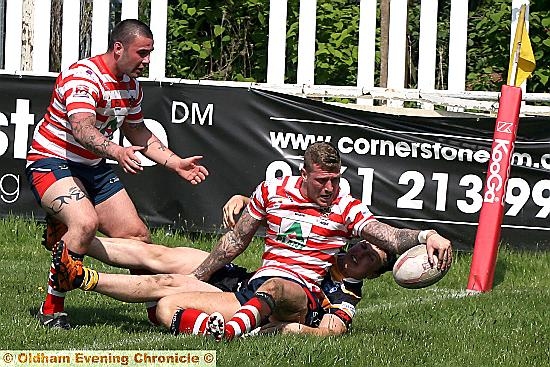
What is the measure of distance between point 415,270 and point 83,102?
2266mm

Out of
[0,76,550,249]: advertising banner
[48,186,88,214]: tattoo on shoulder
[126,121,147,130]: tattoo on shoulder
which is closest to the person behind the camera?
[48,186,88,214]: tattoo on shoulder

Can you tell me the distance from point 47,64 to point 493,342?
678 cm

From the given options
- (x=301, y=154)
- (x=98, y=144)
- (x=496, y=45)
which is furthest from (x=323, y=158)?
(x=496, y=45)

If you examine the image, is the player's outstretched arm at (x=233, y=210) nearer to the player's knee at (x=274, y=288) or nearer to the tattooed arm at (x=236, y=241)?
the tattooed arm at (x=236, y=241)

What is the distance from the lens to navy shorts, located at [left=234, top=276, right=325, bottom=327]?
7.05 m

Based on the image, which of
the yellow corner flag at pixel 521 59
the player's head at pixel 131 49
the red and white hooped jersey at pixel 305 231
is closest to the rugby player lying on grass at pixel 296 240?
the red and white hooped jersey at pixel 305 231

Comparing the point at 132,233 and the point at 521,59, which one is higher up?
the point at 521,59

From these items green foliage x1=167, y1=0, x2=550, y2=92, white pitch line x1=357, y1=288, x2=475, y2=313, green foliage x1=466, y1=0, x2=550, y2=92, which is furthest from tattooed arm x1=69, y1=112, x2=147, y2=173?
green foliage x1=466, y1=0, x2=550, y2=92

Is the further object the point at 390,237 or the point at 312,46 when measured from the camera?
the point at 312,46

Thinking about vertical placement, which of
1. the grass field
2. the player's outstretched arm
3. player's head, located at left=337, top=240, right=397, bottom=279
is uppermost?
the player's outstretched arm

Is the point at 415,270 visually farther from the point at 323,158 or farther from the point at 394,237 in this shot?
the point at 323,158

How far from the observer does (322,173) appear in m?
6.93

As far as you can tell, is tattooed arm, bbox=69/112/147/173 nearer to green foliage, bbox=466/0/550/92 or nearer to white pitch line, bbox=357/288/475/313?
white pitch line, bbox=357/288/475/313

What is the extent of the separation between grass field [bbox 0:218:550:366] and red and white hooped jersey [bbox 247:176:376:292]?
478mm
